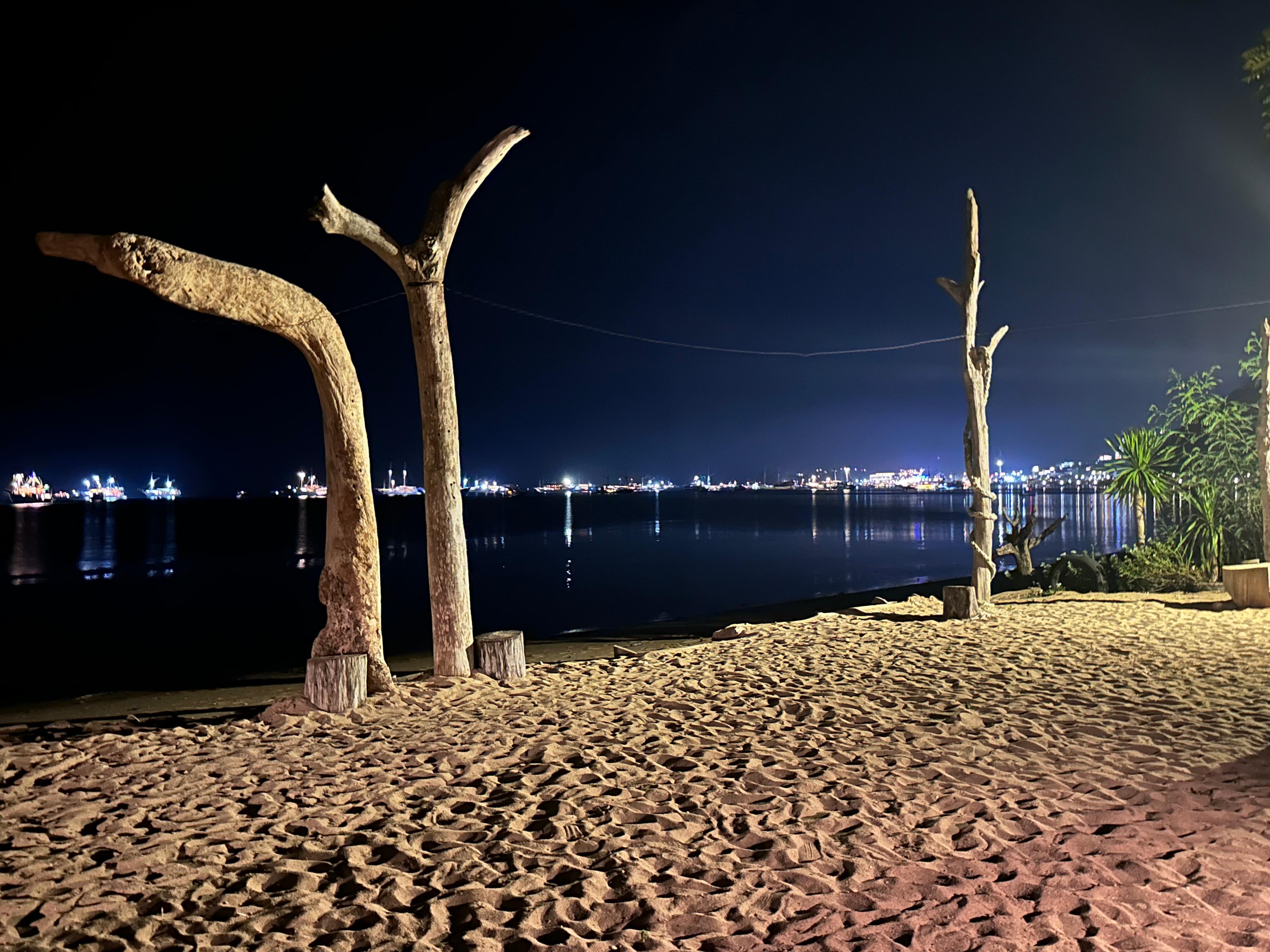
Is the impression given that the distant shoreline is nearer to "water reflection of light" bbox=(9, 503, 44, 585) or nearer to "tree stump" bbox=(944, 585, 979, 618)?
"tree stump" bbox=(944, 585, 979, 618)

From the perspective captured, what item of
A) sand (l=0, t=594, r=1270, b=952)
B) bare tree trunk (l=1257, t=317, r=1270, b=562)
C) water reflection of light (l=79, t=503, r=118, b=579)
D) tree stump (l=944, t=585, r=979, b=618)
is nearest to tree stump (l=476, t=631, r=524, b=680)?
sand (l=0, t=594, r=1270, b=952)

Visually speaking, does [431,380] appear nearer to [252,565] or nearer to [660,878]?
[660,878]

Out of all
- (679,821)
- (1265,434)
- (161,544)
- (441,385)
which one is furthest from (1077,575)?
(161,544)

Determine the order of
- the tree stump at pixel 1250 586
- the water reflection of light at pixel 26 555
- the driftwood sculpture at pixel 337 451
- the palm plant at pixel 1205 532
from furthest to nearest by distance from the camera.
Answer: the water reflection of light at pixel 26 555 → the palm plant at pixel 1205 532 → the tree stump at pixel 1250 586 → the driftwood sculpture at pixel 337 451

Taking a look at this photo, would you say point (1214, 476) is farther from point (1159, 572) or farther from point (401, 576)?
point (401, 576)

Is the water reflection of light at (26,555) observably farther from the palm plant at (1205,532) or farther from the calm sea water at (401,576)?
the palm plant at (1205,532)

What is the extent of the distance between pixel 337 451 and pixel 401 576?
2193 cm

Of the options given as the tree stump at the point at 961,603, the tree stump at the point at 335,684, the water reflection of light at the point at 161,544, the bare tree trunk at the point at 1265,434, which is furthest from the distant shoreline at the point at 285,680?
the water reflection of light at the point at 161,544

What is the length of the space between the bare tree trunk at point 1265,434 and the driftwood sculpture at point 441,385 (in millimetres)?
11179

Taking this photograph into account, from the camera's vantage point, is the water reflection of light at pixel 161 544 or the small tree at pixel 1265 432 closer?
the small tree at pixel 1265 432

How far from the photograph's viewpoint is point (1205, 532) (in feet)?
44.9

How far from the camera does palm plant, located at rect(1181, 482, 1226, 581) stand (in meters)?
13.3

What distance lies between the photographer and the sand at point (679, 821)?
9.75ft

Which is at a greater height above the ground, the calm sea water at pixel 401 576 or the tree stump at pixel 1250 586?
the tree stump at pixel 1250 586
